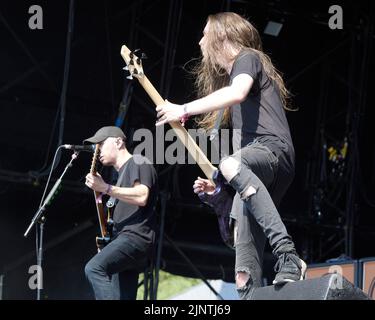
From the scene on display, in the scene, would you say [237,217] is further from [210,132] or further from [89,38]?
[89,38]

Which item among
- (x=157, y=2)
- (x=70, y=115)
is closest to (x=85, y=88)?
(x=70, y=115)

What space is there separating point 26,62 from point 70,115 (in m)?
0.64

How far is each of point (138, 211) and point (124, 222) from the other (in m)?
0.13

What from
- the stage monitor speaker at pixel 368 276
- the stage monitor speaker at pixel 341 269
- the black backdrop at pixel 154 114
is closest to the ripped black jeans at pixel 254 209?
the stage monitor speaker at pixel 368 276

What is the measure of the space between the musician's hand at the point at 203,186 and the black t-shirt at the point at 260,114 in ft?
0.82

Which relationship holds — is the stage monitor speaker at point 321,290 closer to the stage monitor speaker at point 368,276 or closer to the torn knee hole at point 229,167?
the torn knee hole at point 229,167

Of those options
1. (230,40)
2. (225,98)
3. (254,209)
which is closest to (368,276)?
(254,209)

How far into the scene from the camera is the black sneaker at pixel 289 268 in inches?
130

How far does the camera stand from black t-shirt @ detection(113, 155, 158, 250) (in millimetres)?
5344

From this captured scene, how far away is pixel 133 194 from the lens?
5262 mm

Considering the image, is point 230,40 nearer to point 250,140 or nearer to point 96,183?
point 250,140

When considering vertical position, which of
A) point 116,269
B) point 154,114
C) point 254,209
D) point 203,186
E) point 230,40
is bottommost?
point 116,269

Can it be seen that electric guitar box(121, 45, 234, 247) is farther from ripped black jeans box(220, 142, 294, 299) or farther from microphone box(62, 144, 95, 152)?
microphone box(62, 144, 95, 152)

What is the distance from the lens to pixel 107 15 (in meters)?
7.12
